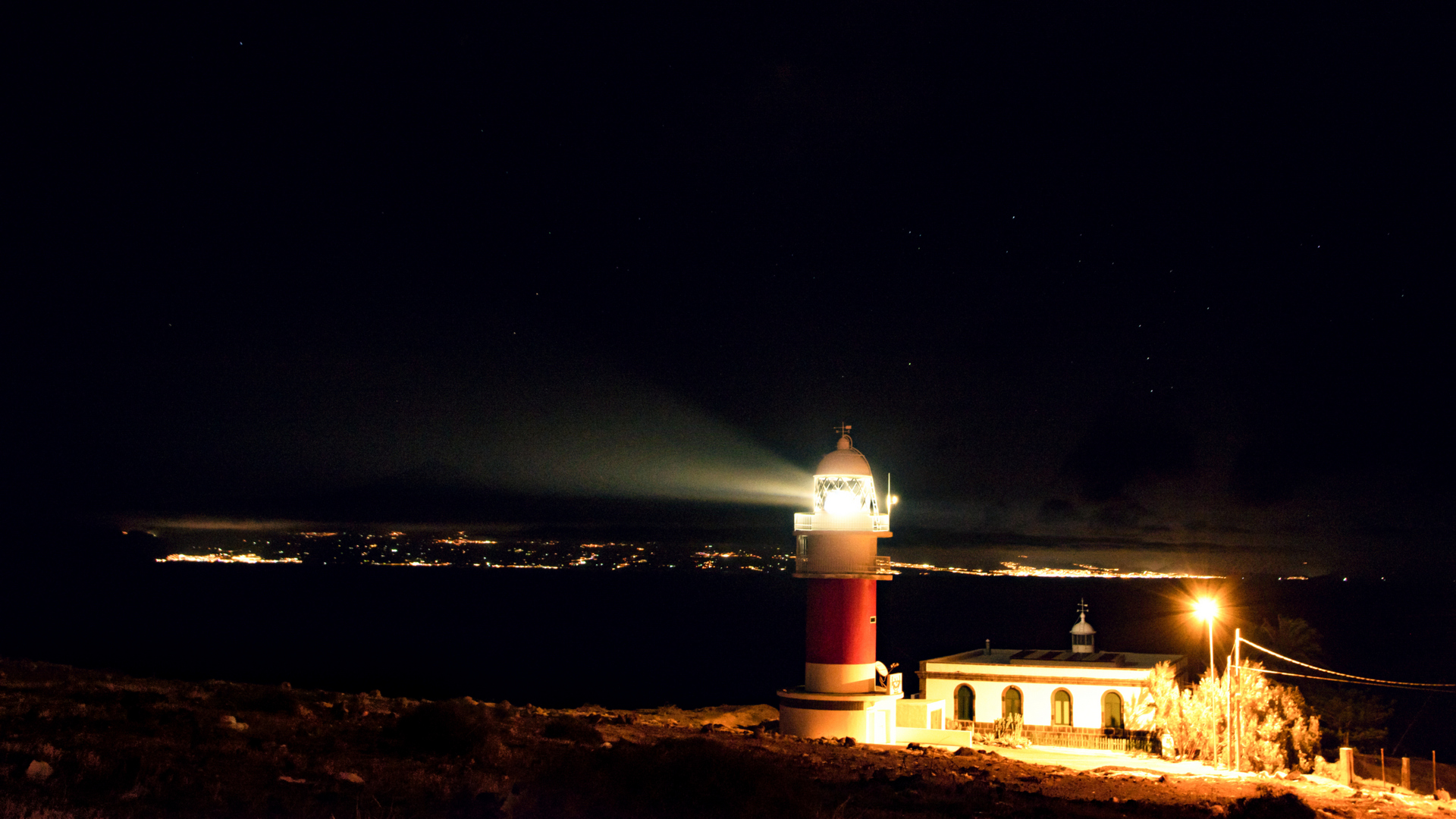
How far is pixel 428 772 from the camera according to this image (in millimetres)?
11461

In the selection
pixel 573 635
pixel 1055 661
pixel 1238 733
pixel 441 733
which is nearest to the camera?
pixel 441 733

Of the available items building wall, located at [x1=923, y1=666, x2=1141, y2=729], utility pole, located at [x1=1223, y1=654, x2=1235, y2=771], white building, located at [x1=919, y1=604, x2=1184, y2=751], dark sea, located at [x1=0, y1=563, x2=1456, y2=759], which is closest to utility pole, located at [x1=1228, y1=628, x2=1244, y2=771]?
utility pole, located at [x1=1223, y1=654, x2=1235, y2=771]

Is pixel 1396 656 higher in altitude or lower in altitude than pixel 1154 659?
lower

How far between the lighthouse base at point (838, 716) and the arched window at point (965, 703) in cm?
457

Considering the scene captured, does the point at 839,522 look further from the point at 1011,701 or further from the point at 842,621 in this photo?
the point at 1011,701

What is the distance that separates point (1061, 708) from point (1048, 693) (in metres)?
0.52

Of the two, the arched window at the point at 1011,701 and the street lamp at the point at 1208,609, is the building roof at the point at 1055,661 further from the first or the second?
the street lamp at the point at 1208,609

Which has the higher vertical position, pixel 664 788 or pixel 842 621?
pixel 664 788

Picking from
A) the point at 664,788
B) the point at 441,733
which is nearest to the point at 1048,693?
the point at 441,733

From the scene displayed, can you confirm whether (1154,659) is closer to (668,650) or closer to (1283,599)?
(668,650)

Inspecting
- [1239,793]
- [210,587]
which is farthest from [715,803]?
[210,587]

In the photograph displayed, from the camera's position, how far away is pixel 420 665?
250 ft

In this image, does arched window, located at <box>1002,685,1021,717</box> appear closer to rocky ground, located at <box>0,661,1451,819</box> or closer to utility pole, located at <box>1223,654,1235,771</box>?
utility pole, located at <box>1223,654,1235,771</box>

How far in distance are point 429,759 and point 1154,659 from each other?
27.4m
